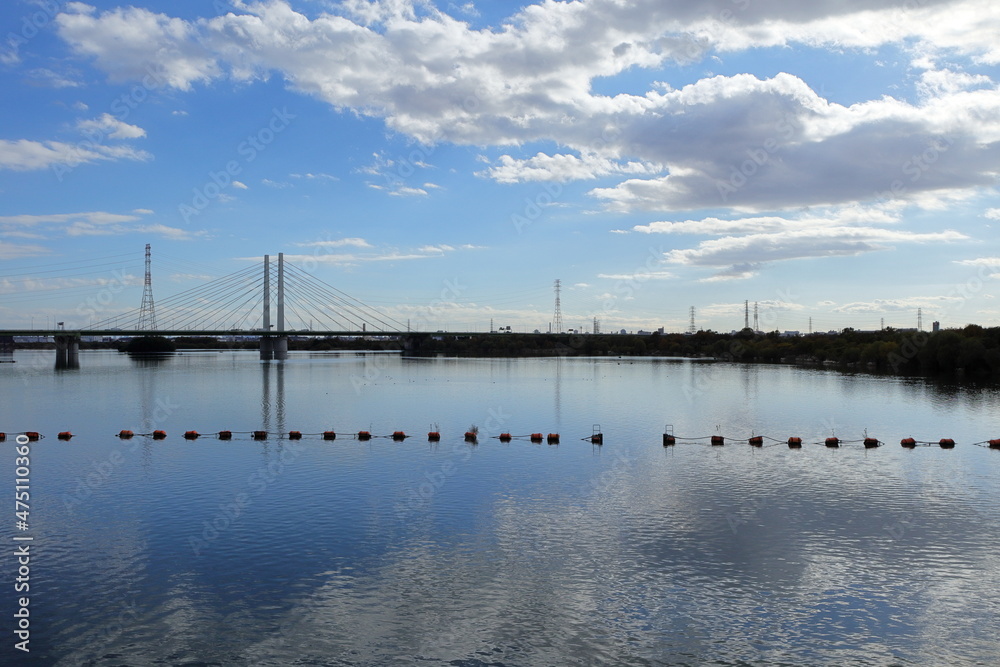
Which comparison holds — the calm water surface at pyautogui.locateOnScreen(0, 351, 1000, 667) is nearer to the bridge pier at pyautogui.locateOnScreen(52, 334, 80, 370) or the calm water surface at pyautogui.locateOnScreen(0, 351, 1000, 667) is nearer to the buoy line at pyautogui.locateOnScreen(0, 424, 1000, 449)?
the buoy line at pyautogui.locateOnScreen(0, 424, 1000, 449)

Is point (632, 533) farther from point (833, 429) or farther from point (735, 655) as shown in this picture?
point (833, 429)

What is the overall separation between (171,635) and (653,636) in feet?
40.6

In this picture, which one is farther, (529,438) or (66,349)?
(66,349)

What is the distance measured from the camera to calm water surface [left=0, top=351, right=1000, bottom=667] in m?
17.4

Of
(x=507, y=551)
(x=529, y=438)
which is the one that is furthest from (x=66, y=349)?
(x=507, y=551)

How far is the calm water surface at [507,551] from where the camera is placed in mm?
17391

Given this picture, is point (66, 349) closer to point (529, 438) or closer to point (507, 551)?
point (529, 438)

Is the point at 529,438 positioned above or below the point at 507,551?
above

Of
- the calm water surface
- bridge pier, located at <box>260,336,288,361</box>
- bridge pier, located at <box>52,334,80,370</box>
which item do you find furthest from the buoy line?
bridge pier, located at <box>260,336,288,361</box>

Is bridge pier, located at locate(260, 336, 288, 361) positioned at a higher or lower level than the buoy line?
higher

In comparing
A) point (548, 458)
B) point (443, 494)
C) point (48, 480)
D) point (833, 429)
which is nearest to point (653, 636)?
point (443, 494)

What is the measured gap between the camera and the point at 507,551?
23953 mm

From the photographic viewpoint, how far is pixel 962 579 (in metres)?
21.6

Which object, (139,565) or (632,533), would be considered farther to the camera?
(632,533)
